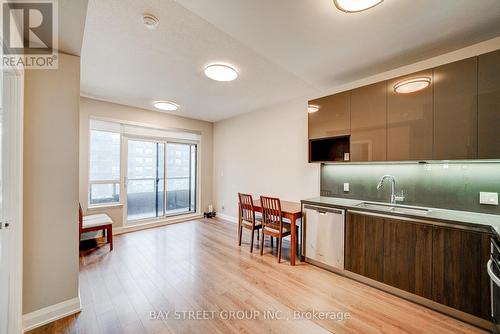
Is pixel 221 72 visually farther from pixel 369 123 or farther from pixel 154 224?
pixel 154 224

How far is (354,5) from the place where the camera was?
1.51m

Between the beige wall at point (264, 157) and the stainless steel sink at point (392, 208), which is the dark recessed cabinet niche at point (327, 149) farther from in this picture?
the stainless steel sink at point (392, 208)

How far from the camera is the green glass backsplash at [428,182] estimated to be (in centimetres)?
207

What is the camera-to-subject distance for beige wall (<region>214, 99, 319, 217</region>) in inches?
147

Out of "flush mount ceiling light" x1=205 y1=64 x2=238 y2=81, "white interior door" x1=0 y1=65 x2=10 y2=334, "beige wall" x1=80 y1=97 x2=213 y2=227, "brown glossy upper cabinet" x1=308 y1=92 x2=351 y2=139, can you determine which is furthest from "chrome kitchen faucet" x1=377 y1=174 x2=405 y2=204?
"beige wall" x1=80 y1=97 x2=213 y2=227

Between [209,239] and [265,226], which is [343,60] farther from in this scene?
[209,239]

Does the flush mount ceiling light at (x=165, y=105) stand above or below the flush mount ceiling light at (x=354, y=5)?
above

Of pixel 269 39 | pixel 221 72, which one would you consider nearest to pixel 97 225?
pixel 221 72

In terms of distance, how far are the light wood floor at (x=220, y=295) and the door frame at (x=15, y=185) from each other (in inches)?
14.2

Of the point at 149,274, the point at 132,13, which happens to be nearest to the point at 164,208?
the point at 149,274

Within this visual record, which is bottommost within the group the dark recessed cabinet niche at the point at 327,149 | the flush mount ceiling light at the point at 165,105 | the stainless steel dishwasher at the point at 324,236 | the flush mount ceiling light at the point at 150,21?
the stainless steel dishwasher at the point at 324,236

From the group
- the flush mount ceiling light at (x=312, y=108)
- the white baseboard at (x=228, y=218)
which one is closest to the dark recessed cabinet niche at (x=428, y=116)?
the flush mount ceiling light at (x=312, y=108)

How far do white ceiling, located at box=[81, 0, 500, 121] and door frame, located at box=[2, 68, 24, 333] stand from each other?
83cm

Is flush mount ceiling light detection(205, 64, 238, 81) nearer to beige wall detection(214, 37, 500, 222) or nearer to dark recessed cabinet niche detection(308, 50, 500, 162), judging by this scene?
dark recessed cabinet niche detection(308, 50, 500, 162)
